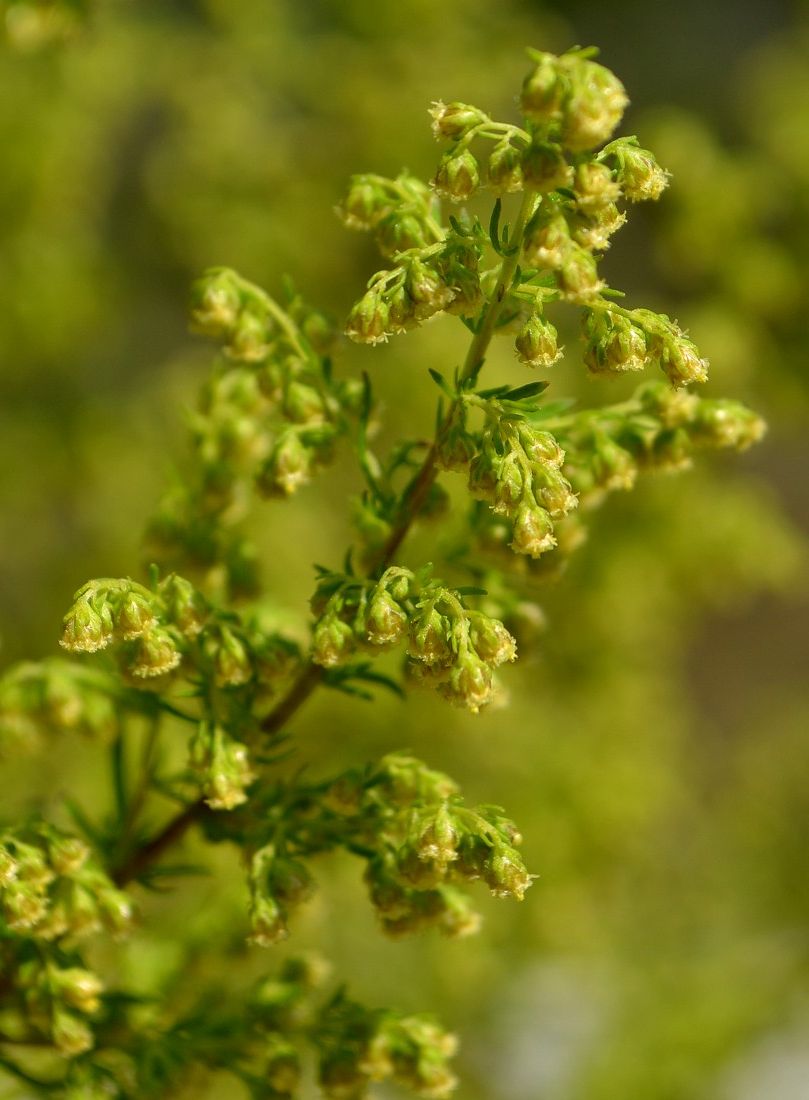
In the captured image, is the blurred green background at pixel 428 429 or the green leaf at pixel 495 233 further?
the blurred green background at pixel 428 429

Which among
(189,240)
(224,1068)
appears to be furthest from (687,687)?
(224,1068)

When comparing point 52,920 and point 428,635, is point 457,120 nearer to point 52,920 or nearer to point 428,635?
point 428,635

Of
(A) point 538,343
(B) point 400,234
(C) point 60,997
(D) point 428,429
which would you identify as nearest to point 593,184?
(A) point 538,343

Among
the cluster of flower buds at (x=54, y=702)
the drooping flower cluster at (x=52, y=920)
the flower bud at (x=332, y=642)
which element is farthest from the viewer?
the cluster of flower buds at (x=54, y=702)

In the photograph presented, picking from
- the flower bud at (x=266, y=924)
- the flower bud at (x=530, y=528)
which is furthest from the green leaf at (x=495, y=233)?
the flower bud at (x=266, y=924)

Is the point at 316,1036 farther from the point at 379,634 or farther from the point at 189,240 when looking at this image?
the point at 189,240

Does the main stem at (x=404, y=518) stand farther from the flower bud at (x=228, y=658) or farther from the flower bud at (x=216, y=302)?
the flower bud at (x=216, y=302)

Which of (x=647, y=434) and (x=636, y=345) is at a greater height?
(x=647, y=434)
